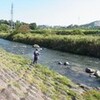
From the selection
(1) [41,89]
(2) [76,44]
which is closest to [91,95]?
(1) [41,89]

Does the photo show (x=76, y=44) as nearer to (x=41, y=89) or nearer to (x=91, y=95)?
(x=91, y=95)

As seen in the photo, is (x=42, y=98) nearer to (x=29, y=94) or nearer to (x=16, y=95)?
(x=29, y=94)

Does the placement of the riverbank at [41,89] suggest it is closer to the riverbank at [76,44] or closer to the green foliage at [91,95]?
the green foliage at [91,95]

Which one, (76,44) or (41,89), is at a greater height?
(41,89)

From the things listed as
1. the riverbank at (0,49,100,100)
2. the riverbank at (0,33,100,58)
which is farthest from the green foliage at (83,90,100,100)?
the riverbank at (0,33,100,58)

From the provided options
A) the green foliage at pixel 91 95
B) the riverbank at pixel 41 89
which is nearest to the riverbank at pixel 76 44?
the riverbank at pixel 41 89

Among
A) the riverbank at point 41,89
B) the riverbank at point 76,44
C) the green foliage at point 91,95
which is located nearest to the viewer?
the riverbank at point 41,89

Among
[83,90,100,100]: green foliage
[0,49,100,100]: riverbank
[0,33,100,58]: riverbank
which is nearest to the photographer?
[0,49,100,100]: riverbank

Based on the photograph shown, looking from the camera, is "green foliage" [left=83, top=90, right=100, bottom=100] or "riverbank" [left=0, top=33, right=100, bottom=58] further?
"riverbank" [left=0, top=33, right=100, bottom=58]

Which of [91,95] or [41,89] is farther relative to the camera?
[91,95]

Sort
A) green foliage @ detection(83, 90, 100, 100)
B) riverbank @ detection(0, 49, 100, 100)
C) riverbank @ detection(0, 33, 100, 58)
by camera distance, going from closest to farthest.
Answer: riverbank @ detection(0, 49, 100, 100) → green foliage @ detection(83, 90, 100, 100) → riverbank @ detection(0, 33, 100, 58)

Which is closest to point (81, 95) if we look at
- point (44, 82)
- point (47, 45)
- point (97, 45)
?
point (44, 82)

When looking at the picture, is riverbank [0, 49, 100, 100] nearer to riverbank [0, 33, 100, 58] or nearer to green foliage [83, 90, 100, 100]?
green foliage [83, 90, 100, 100]

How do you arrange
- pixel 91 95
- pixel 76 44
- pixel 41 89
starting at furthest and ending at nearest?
pixel 76 44 < pixel 91 95 < pixel 41 89
